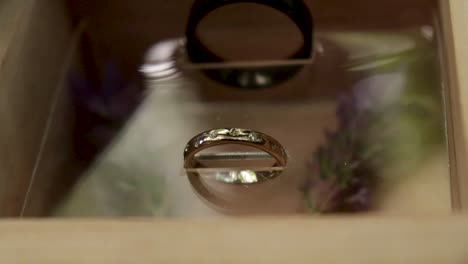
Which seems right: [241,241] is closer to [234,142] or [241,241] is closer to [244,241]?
[244,241]

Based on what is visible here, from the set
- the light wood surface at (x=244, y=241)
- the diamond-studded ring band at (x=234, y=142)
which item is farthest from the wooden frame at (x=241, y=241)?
the diamond-studded ring band at (x=234, y=142)

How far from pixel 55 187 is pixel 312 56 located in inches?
9.3

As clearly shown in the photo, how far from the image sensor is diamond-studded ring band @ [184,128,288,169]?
18.6 inches

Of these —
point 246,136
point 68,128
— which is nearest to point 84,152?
point 68,128

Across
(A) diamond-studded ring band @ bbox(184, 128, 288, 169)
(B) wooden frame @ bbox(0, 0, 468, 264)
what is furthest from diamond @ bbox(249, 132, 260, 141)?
(B) wooden frame @ bbox(0, 0, 468, 264)

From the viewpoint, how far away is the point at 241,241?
13.3 inches

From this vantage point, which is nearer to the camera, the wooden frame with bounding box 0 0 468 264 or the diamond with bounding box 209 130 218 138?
the wooden frame with bounding box 0 0 468 264

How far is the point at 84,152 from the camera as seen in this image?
0.52 meters

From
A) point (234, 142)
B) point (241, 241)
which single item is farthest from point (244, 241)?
point (234, 142)

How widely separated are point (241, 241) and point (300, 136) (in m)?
0.19

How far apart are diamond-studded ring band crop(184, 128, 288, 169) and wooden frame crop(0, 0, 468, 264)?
131mm

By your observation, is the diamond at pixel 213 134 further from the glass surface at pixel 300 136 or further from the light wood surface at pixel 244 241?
the light wood surface at pixel 244 241

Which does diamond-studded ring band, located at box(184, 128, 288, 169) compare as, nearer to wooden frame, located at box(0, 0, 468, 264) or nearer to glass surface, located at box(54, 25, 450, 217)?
glass surface, located at box(54, 25, 450, 217)

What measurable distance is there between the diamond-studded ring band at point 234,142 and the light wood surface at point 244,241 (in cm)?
13
